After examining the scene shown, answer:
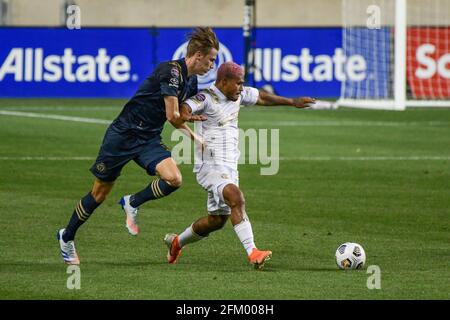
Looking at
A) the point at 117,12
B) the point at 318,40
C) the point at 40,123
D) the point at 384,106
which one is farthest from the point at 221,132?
the point at 117,12

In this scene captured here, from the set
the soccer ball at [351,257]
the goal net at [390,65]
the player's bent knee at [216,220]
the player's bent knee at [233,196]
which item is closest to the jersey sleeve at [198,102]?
the player's bent knee at [233,196]

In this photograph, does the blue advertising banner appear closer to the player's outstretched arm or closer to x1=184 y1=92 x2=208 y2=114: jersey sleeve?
the player's outstretched arm

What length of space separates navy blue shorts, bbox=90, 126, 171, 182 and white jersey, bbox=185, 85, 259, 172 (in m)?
0.56

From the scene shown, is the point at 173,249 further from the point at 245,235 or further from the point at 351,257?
the point at 351,257

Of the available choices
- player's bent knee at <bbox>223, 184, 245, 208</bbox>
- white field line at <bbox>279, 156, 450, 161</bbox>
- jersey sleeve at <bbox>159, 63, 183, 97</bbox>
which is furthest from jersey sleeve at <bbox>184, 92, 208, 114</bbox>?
white field line at <bbox>279, 156, 450, 161</bbox>

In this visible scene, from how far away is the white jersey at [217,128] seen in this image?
1120 cm

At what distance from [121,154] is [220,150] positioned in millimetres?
970

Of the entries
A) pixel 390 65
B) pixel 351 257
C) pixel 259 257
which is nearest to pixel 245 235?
pixel 259 257

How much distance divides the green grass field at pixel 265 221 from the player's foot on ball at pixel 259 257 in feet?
0.26

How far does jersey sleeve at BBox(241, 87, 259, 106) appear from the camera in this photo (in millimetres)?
11453

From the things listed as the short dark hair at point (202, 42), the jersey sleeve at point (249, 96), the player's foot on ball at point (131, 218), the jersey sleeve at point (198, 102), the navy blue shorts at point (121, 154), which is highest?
the short dark hair at point (202, 42)

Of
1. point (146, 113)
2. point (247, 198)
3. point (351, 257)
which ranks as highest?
point (146, 113)

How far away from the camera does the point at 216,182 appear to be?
36.5 feet

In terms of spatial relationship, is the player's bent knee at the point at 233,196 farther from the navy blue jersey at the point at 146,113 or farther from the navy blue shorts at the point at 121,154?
the navy blue jersey at the point at 146,113
